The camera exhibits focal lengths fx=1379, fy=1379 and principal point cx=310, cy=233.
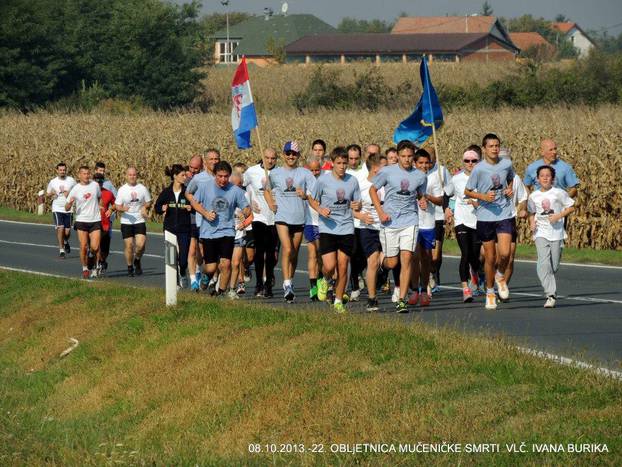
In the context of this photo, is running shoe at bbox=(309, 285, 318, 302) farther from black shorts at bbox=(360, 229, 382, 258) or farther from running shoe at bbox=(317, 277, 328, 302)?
black shorts at bbox=(360, 229, 382, 258)

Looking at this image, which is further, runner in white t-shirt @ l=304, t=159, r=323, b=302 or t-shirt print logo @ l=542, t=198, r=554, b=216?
runner in white t-shirt @ l=304, t=159, r=323, b=302

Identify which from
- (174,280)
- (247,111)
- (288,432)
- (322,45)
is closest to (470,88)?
(247,111)

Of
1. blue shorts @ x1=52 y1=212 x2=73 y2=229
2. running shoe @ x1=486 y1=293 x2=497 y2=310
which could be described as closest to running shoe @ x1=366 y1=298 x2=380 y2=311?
running shoe @ x1=486 y1=293 x2=497 y2=310

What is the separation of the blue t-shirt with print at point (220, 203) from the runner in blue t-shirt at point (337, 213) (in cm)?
124

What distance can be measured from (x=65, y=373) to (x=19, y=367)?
1331mm

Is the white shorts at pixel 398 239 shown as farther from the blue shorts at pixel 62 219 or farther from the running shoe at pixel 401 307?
the blue shorts at pixel 62 219

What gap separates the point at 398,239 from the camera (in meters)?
16.2

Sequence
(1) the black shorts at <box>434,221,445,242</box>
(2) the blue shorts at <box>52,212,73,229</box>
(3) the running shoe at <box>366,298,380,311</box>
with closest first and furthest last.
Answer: (3) the running shoe at <box>366,298,380,311</box>
(1) the black shorts at <box>434,221,445,242</box>
(2) the blue shorts at <box>52,212,73,229</box>

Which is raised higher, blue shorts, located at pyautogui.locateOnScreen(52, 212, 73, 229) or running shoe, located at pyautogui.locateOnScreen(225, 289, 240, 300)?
blue shorts, located at pyautogui.locateOnScreen(52, 212, 73, 229)

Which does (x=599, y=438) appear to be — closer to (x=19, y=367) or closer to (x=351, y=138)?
(x=19, y=367)

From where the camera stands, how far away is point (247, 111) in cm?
1981

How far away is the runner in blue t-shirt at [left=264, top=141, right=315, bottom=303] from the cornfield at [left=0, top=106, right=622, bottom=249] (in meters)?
11.0

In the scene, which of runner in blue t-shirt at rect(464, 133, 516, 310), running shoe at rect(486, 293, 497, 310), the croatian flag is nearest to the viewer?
runner in blue t-shirt at rect(464, 133, 516, 310)

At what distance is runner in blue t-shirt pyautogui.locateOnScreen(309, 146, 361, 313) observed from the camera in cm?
1627
